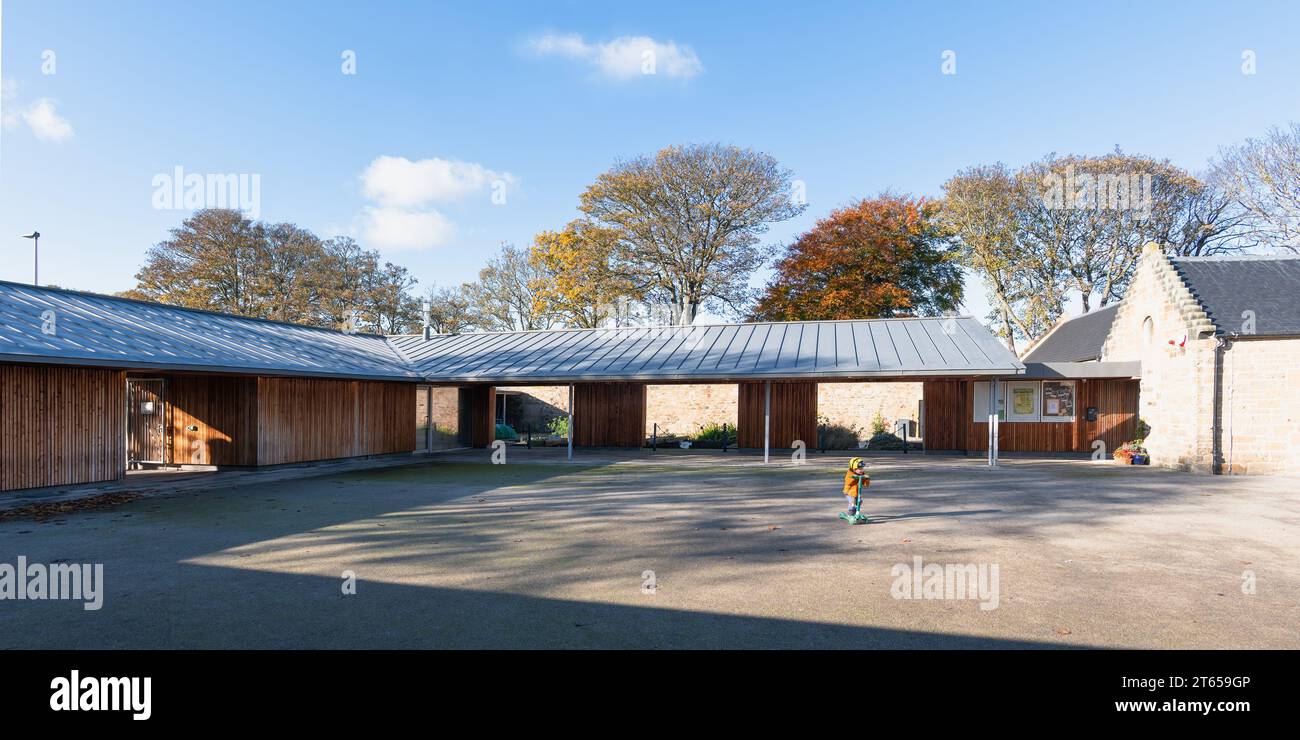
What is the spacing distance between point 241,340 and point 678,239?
65.8 feet

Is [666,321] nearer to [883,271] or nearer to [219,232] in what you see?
[883,271]

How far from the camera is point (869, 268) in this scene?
103 feet

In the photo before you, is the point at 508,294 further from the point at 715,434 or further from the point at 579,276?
the point at 715,434

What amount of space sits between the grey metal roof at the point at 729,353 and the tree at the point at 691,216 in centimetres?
1043

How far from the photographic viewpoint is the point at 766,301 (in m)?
33.0

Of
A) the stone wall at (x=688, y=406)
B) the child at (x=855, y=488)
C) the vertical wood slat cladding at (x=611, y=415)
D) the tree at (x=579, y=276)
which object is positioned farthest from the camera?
the tree at (x=579, y=276)

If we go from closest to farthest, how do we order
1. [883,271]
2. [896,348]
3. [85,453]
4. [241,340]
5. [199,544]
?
[199,544]
[85,453]
[241,340]
[896,348]
[883,271]

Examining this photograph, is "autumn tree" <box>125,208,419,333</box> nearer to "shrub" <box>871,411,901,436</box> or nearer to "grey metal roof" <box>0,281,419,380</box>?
"grey metal roof" <box>0,281,419,380</box>

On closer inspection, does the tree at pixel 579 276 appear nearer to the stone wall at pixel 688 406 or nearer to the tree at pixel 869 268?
the tree at pixel 869 268

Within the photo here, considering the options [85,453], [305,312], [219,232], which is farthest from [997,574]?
[219,232]

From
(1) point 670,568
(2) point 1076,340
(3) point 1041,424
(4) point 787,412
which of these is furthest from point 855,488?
(2) point 1076,340

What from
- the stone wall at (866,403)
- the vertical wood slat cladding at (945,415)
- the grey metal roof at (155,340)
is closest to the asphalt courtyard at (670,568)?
the grey metal roof at (155,340)

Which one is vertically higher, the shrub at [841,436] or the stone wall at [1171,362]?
the stone wall at [1171,362]

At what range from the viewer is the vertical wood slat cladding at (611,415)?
77.6 feet
